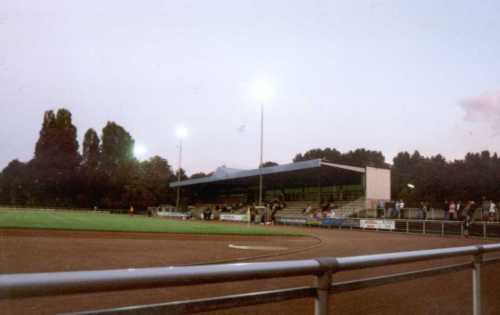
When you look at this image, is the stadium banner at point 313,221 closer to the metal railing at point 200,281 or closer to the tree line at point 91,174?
the tree line at point 91,174

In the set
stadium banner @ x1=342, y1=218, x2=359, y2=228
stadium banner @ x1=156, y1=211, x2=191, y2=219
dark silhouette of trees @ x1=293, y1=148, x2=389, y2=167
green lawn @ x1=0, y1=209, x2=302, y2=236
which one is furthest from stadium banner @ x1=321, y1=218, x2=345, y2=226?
dark silhouette of trees @ x1=293, y1=148, x2=389, y2=167

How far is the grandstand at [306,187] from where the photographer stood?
144ft

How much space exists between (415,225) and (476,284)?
2868cm

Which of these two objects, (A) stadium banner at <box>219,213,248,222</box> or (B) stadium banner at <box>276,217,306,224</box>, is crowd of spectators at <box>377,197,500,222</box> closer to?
(B) stadium banner at <box>276,217,306,224</box>

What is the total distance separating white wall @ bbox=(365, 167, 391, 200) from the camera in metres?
43.9

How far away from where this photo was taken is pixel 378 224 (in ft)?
110

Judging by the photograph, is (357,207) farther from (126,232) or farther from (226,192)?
(226,192)

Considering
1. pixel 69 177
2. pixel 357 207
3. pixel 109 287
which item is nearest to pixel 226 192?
pixel 69 177

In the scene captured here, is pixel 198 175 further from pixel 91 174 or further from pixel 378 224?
pixel 378 224

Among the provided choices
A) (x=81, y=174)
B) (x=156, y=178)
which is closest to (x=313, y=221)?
(x=156, y=178)

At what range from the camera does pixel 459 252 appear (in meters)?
3.50

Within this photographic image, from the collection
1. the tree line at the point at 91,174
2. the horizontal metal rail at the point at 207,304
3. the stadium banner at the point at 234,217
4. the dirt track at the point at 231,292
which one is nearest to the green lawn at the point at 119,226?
the dirt track at the point at 231,292

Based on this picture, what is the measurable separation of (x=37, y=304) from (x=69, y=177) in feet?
257

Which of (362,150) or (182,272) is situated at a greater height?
(362,150)
